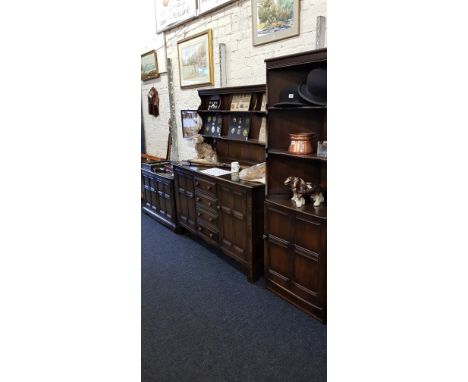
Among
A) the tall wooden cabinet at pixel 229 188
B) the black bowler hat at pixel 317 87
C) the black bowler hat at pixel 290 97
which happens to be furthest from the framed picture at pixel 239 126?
the black bowler hat at pixel 317 87

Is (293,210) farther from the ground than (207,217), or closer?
farther from the ground

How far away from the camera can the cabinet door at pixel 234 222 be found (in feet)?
9.02

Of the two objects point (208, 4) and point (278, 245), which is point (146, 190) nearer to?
point (208, 4)

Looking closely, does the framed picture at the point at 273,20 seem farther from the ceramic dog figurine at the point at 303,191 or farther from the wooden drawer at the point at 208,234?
the wooden drawer at the point at 208,234

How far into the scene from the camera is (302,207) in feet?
7.52

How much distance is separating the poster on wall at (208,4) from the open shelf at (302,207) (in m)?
2.16

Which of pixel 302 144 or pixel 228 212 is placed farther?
pixel 228 212

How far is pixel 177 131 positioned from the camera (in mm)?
4680

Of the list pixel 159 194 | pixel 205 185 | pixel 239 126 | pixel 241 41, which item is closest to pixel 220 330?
pixel 205 185

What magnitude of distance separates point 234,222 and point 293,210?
0.75 m
